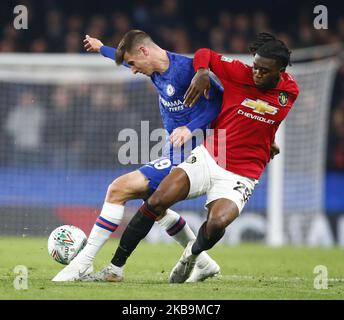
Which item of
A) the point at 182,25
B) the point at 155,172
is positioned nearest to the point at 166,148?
the point at 155,172

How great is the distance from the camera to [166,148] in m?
7.80

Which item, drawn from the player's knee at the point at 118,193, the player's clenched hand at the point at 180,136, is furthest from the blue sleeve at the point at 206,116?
the player's knee at the point at 118,193

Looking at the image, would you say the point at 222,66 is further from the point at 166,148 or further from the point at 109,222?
the point at 109,222

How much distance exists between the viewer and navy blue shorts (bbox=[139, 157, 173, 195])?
7.44 metres

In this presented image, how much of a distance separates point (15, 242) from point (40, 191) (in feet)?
3.77

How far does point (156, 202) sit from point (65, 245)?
896 millimetres

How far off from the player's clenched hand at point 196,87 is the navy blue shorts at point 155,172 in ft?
2.12

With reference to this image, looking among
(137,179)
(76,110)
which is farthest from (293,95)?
(76,110)

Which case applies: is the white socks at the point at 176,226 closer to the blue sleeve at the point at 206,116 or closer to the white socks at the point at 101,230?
the white socks at the point at 101,230

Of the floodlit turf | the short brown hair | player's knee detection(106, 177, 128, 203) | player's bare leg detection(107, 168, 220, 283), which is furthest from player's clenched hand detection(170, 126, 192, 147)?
the floodlit turf

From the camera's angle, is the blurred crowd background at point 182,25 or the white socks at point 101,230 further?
the blurred crowd background at point 182,25

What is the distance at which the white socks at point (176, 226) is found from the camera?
789cm

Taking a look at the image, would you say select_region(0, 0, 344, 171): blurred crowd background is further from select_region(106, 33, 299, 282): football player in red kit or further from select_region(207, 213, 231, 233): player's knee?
select_region(207, 213, 231, 233): player's knee
